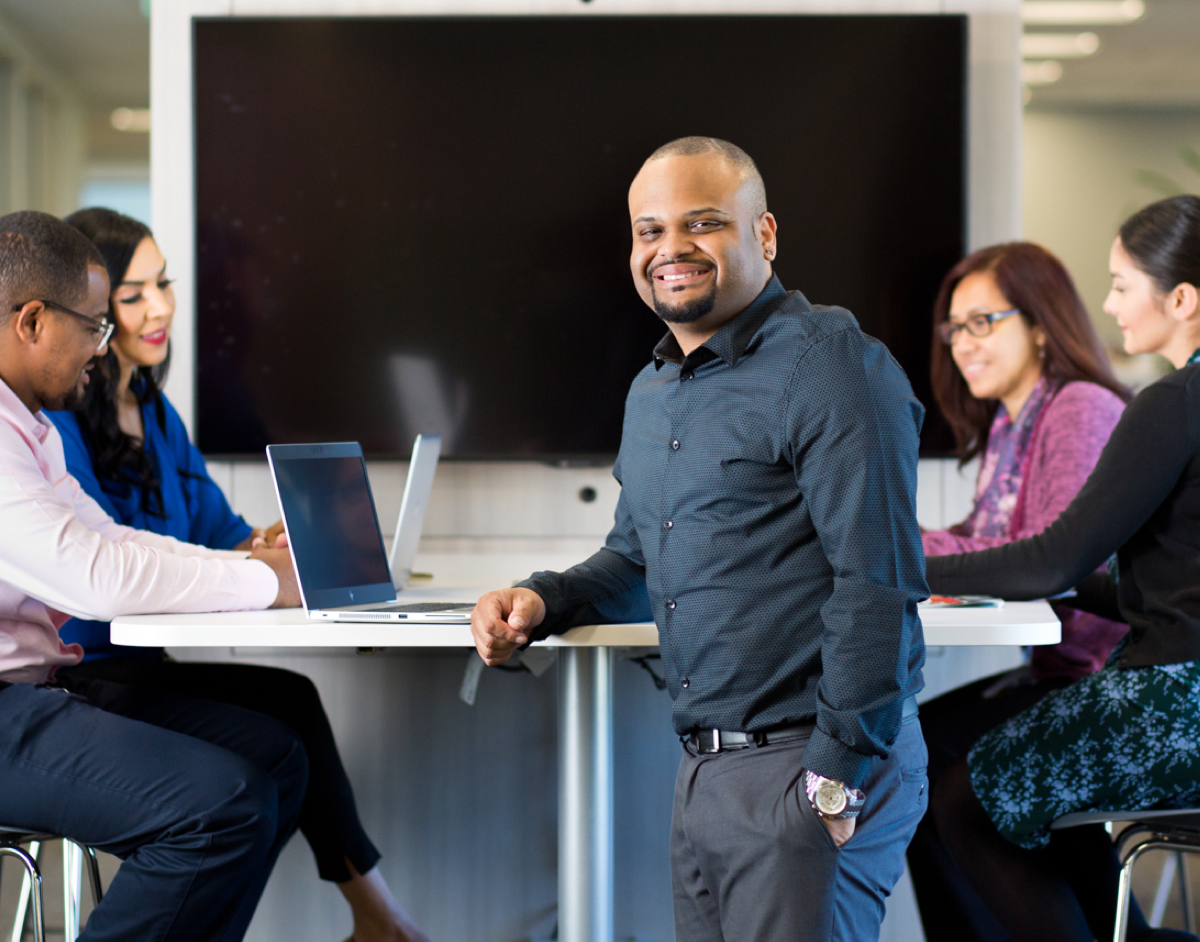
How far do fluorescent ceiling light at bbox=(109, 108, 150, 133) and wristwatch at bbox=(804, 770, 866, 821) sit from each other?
6245 mm

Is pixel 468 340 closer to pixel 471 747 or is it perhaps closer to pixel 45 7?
pixel 471 747

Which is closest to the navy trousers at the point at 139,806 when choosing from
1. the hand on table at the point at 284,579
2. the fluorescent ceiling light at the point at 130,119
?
the hand on table at the point at 284,579

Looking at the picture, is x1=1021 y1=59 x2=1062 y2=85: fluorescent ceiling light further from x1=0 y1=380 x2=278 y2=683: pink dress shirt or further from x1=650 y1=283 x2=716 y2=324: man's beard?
x1=0 y1=380 x2=278 y2=683: pink dress shirt

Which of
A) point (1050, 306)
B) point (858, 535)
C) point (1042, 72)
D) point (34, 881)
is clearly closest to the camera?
point (858, 535)

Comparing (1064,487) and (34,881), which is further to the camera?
(1064,487)

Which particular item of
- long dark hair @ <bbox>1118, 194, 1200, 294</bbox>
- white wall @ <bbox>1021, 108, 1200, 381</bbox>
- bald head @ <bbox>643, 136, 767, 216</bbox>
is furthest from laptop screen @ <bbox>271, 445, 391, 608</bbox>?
white wall @ <bbox>1021, 108, 1200, 381</bbox>

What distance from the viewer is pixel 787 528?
3.95 ft

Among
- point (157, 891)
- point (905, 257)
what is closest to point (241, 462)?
point (157, 891)

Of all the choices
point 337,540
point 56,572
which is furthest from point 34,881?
point 337,540

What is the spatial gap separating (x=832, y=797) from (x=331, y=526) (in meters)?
0.94

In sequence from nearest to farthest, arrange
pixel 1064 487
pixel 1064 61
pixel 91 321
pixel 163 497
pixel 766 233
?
pixel 766 233 → pixel 91 321 → pixel 1064 487 → pixel 163 497 → pixel 1064 61

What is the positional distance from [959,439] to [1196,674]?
1.12 metres

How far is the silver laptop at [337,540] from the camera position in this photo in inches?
64.2

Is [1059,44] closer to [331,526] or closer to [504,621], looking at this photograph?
[331,526]
